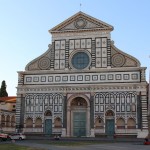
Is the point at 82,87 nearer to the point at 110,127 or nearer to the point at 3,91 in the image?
the point at 110,127

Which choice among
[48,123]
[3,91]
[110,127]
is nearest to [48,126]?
[48,123]

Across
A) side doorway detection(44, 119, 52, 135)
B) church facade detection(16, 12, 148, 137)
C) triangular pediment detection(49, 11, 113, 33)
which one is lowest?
side doorway detection(44, 119, 52, 135)

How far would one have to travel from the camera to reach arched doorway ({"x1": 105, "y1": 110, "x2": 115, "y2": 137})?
43188 millimetres

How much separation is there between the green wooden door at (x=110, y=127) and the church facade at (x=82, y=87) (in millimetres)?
A: 127

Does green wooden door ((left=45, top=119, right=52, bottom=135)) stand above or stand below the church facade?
below

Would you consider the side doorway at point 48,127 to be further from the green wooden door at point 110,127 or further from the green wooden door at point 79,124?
the green wooden door at point 110,127

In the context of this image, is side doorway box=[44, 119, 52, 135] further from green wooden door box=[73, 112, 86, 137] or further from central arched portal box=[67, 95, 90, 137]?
green wooden door box=[73, 112, 86, 137]

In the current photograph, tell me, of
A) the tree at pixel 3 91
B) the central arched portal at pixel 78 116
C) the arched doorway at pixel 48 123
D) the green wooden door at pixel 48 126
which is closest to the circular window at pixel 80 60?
the central arched portal at pixel 78 116

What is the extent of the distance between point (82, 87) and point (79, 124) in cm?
502

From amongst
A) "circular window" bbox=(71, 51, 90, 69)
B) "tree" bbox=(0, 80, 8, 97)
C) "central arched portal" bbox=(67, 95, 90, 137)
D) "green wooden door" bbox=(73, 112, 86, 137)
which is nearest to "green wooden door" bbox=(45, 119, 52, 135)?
"central arched portal" bbox=(67, 95, 90, 137)

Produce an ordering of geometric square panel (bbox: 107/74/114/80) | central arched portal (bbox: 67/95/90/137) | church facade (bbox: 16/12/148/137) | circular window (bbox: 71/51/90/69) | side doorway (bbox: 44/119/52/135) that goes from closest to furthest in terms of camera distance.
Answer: church facade (bbox: 16/12/148/137) < geometric square panel (bbox: 107/74/114/80) < central arched portal (bbox: 67/95/90/137) < side doorway (bbox: 44/119/52/135) < circular window (bbox: 71/51/90/69)

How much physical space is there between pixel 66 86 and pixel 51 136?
6.90 m

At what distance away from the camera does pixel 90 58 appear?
45.8 m

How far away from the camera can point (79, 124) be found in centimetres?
4516
